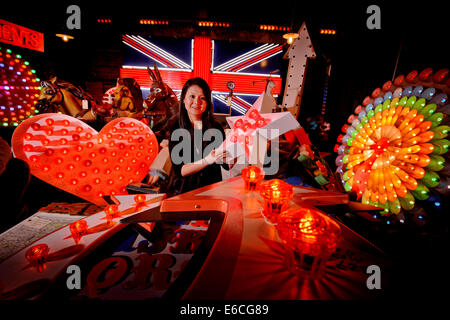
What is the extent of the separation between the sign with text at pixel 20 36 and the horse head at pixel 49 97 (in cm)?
251

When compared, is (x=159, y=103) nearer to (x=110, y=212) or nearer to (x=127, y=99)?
(x=127, y=99)

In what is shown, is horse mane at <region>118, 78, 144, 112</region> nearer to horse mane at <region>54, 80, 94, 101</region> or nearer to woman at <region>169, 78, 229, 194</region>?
horse mane at <region>54, 80, 94, 101</region>

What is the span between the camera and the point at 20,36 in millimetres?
4195

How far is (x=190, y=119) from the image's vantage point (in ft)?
6.57

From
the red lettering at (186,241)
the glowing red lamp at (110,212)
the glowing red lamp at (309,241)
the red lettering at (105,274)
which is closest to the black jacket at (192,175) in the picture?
the red lettering at (186,241)

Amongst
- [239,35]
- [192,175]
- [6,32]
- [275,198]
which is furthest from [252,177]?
[6,32]

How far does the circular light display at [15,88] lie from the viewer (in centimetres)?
424

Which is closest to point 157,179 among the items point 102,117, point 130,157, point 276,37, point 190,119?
point 130,157

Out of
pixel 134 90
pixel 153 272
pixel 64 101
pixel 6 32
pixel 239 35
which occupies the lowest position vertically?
pixel 153 272

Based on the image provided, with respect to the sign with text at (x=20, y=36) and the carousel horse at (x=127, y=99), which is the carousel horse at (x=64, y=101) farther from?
the sign with text at (x=20, y=36)

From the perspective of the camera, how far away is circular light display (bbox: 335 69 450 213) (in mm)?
1313

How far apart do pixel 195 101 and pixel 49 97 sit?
2.66 meters

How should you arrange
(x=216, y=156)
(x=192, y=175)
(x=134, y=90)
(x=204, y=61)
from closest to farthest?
(x=216, y=156)
(x=192, y=175)
(x=134, y=90)
(x=204, y=61)
